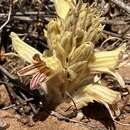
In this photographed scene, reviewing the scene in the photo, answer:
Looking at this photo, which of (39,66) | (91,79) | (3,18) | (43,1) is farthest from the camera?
(43,1)

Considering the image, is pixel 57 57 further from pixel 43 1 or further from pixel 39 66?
pixel 43 1

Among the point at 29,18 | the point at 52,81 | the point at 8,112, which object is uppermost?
the point at 29,18

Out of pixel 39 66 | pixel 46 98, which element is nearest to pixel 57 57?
pixel 39 66

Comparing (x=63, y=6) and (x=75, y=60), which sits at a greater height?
(x=63, y=6)

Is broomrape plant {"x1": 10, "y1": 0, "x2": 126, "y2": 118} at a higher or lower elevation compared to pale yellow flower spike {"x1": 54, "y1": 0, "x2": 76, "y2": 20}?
lower

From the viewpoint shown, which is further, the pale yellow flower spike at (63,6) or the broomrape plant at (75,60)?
the pale yellow flower spike at (63,6)

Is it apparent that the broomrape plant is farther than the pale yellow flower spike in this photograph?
No

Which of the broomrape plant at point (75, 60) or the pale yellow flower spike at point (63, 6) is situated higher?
the pale yellow flower spike at point (63, 6)

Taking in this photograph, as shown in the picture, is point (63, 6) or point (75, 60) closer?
point (75, 60)
